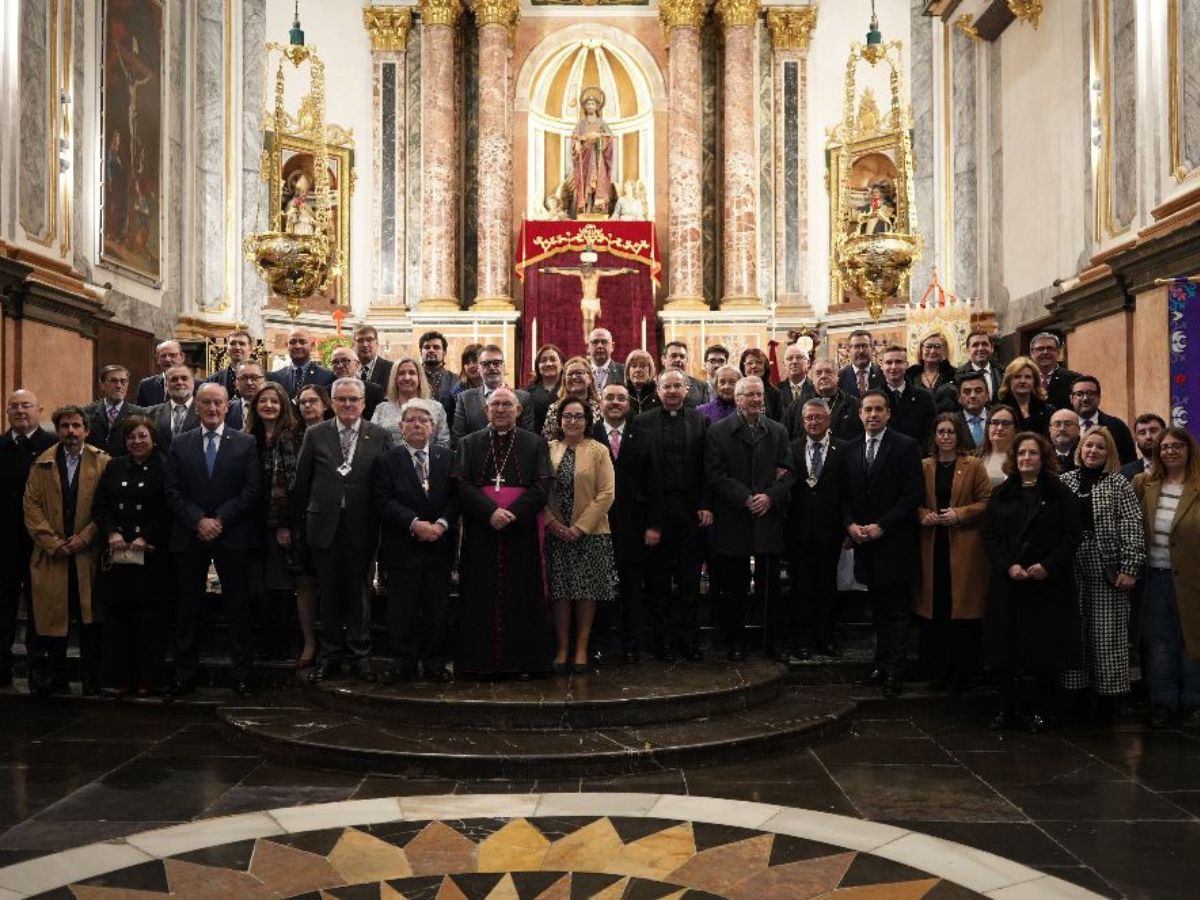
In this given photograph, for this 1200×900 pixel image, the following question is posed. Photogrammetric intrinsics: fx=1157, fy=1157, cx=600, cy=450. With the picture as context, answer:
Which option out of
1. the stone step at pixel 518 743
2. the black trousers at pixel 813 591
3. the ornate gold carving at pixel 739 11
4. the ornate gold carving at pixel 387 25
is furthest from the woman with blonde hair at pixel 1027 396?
the ornate gold carving at pixel 387 25

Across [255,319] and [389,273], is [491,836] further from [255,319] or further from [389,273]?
[389,273]

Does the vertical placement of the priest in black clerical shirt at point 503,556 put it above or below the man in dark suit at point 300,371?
below

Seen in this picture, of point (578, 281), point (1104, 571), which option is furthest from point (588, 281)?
point (1104, 571)

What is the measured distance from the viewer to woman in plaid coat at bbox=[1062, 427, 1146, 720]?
18.6 ft

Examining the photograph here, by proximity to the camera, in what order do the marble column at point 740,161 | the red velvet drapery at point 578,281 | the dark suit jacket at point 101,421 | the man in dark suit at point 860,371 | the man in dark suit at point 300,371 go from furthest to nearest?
the marble column at point 740,161
the red velvet drapery at point 578,281
the man in dark suit at point 860,371
the man in dark suit at point 300,371
the dark suit jacket at point 101,421

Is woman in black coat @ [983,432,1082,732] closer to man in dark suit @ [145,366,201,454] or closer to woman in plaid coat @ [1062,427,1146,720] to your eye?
woman in plaid coat @ [1062,427,1146,720]

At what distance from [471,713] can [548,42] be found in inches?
515

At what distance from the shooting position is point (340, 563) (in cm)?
596

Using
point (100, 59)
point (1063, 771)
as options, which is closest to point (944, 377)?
point (1063, 771)

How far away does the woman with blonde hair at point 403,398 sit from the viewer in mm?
6301

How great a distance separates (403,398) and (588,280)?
309 inches

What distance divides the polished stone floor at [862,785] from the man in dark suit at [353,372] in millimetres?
2116

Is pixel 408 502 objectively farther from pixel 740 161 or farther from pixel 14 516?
pixel 740 161

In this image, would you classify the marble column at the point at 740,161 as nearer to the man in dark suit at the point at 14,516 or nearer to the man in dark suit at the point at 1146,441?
the man in dark suit at the point at 1146,441
